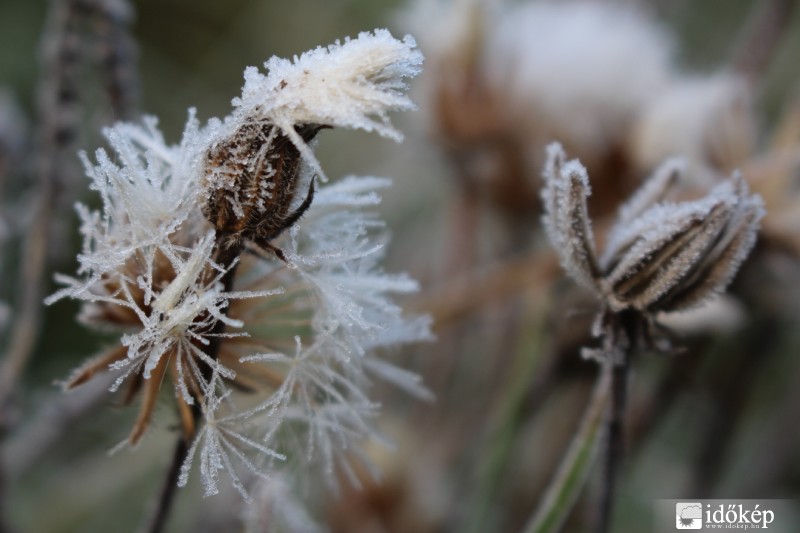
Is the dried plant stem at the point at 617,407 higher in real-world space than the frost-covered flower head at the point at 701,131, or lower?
lower

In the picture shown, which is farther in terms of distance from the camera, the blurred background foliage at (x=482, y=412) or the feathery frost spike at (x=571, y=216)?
the blurred background foliage at (x=482, y=412)

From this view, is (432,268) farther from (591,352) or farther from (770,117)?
(770,117)

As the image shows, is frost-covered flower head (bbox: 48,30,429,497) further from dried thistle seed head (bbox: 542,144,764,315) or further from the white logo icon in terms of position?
the white logo icon

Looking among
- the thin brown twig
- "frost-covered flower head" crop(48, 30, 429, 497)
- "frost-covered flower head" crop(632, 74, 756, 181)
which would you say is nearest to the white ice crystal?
"frost-covered flower head" crop(48, 30, 429, 497)

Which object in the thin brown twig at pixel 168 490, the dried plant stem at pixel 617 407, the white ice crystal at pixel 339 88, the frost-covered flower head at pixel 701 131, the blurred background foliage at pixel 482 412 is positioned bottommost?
the thin brown twig at pixel 168 490

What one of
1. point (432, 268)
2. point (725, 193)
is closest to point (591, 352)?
point (725, 193)

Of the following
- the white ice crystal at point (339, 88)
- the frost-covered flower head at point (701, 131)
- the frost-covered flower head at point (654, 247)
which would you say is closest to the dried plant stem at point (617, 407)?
the frost-covered flower head at point (654, 247)

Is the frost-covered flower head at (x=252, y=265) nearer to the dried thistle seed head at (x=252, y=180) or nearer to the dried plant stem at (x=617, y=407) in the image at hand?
the dried thistle seed head at (x=252, y=180)
